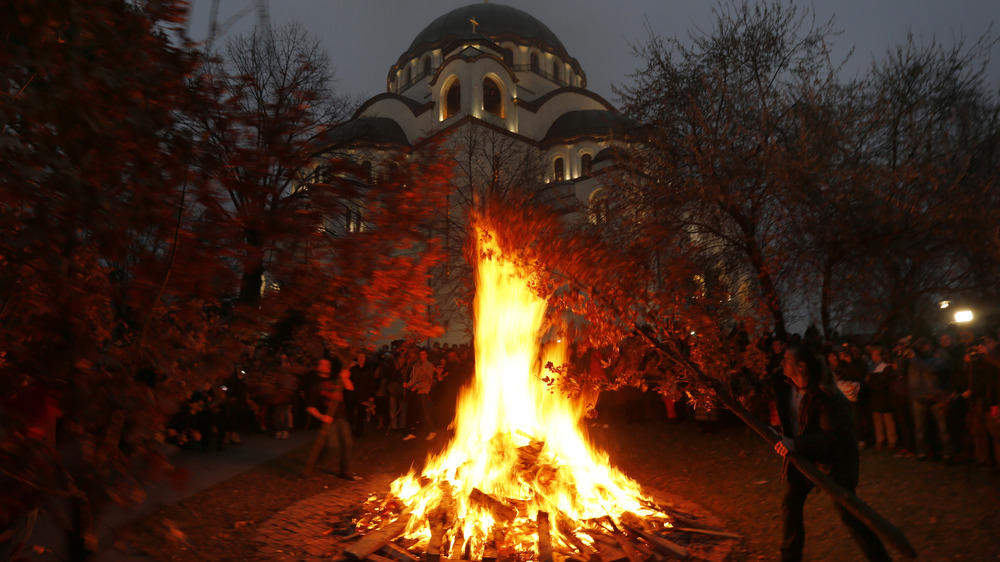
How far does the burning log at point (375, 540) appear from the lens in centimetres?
654

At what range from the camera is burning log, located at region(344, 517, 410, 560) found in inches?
257

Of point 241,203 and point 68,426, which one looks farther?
point 241,203

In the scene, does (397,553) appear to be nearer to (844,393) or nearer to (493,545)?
(493,545)

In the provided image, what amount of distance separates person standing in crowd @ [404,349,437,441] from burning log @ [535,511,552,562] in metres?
7.81

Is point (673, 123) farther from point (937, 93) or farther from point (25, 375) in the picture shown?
point (25, 375)

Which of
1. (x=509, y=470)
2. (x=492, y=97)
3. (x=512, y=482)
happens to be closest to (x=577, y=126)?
(x=492, y=97)

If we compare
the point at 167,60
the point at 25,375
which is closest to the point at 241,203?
the point at 167,60

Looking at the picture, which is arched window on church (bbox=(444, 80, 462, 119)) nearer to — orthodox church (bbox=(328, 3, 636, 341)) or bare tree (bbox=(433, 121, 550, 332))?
orthodox church (bbox=(328, 3, 636, 341))

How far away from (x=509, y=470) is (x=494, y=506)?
2.76 ft

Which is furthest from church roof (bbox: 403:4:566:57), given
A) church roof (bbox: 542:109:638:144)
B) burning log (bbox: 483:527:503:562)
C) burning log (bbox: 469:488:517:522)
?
burning log (bbox: 483:527:503:562)

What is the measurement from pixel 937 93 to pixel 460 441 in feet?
49.7

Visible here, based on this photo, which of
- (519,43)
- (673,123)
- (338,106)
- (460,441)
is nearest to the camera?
(460,441)

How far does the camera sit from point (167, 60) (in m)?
3.16

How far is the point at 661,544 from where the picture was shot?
670cm
